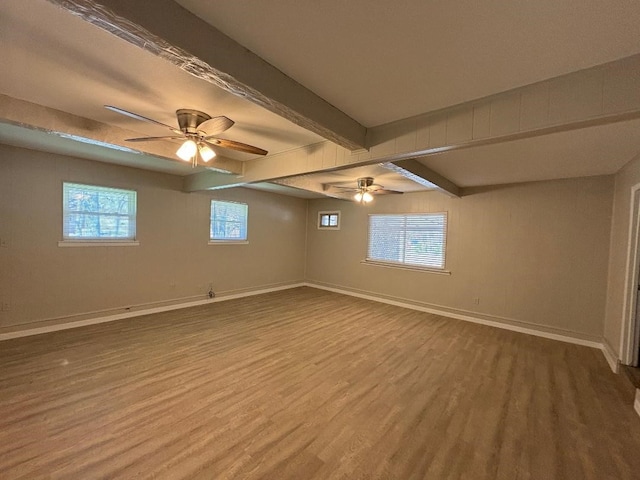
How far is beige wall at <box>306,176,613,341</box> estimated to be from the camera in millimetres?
3922

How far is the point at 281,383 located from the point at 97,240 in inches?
151

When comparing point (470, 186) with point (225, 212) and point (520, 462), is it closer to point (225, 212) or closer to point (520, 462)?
point (520, 462)

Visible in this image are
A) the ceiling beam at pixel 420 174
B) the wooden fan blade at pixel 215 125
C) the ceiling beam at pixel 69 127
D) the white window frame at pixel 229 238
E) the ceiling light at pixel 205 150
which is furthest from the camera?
the white window frame at pixel 229 238

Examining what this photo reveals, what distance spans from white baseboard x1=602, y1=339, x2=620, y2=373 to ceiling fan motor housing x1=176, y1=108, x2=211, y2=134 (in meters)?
5.28

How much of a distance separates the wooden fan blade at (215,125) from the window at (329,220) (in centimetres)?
492

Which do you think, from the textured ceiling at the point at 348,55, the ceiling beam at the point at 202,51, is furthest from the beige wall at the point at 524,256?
the ceiling beam at the point at 202,51

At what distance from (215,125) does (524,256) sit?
5036mm

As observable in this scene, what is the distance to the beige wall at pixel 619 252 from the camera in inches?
123

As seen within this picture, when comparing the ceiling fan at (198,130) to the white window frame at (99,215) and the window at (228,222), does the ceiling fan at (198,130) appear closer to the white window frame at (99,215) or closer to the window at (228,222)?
the white window frame at (99,215)

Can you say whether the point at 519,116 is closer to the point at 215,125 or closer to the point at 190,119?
the point at 215,125

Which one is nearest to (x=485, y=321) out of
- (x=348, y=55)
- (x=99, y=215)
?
(x=348, y=55)

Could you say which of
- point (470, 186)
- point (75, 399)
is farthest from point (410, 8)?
point (470, 186)

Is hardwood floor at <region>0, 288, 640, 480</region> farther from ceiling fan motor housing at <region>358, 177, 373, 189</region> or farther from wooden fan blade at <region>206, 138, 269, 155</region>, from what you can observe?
ceiling fan motor housing at <region>358, 177, 373, 189</region>

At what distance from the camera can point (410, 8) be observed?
1.19 metres
